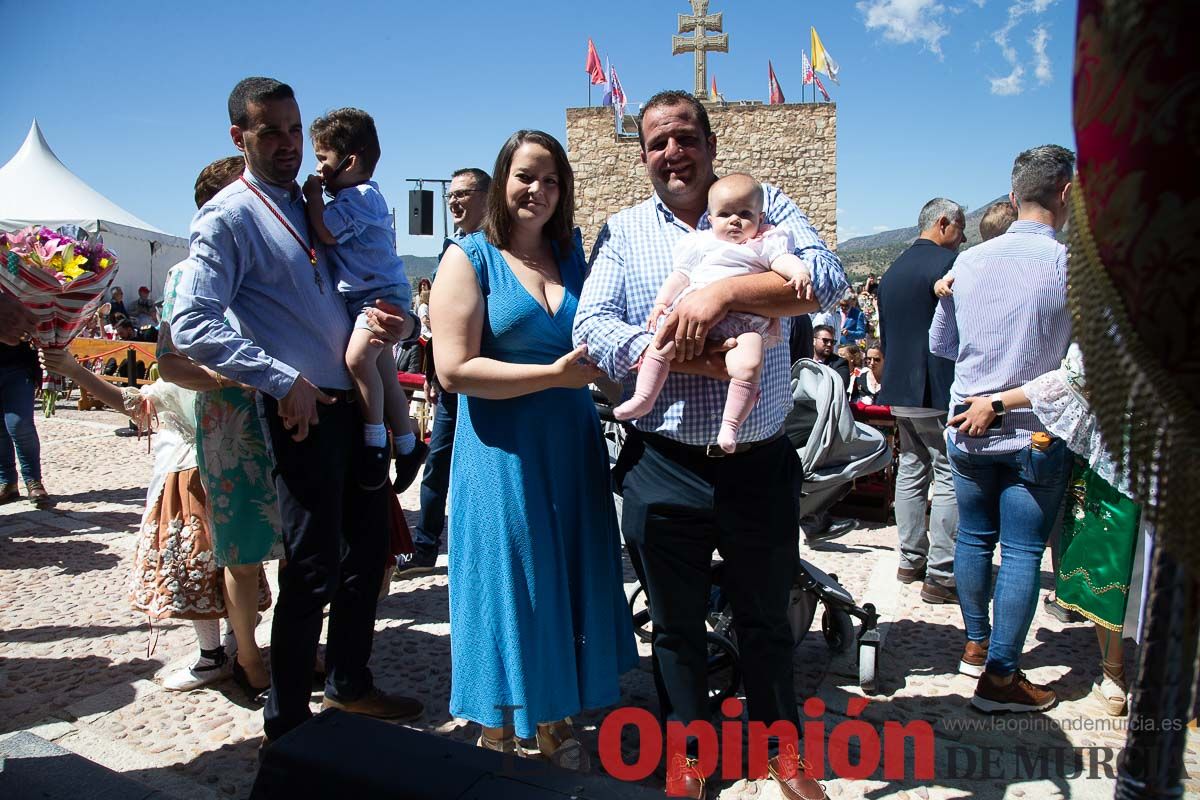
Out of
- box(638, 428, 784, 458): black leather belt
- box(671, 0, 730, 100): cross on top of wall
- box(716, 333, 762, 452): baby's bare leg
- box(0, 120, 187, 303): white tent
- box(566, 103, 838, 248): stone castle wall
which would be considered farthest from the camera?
box(671, 0, 730, 100): cross on top of wall

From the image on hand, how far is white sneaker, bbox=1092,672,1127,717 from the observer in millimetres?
2926

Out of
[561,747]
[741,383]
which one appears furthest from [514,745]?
[741,383]

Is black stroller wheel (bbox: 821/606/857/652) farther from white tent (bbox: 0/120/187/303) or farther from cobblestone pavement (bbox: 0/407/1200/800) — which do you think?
white tent (bbox: 0/120/187/303)

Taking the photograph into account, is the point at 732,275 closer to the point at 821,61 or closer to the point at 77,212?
the point at 77,212

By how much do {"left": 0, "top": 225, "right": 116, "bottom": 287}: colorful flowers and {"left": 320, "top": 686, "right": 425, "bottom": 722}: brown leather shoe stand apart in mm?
2744

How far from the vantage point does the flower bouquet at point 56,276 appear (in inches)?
151

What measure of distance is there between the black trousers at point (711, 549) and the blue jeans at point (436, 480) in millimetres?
2344

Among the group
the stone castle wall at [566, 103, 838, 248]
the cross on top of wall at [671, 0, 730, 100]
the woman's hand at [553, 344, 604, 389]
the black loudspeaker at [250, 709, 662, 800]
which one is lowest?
the black loudspeaker at [250, 709, 662, 800]

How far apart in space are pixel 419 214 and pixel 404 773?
1402 centimetres

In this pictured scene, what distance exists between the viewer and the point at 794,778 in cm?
231

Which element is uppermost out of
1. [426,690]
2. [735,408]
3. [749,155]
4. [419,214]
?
[749,155]

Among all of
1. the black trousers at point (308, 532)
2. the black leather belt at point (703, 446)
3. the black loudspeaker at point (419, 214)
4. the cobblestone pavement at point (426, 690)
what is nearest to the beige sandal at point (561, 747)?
the cobblestone pavement at point (426, 690)

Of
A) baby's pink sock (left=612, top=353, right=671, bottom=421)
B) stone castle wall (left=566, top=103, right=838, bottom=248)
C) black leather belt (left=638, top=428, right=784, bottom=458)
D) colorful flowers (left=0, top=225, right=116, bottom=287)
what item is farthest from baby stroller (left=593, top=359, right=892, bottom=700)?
stone castle wall (left=566, top=103, right=838, bottom=248)

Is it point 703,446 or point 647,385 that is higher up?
point 647,385
